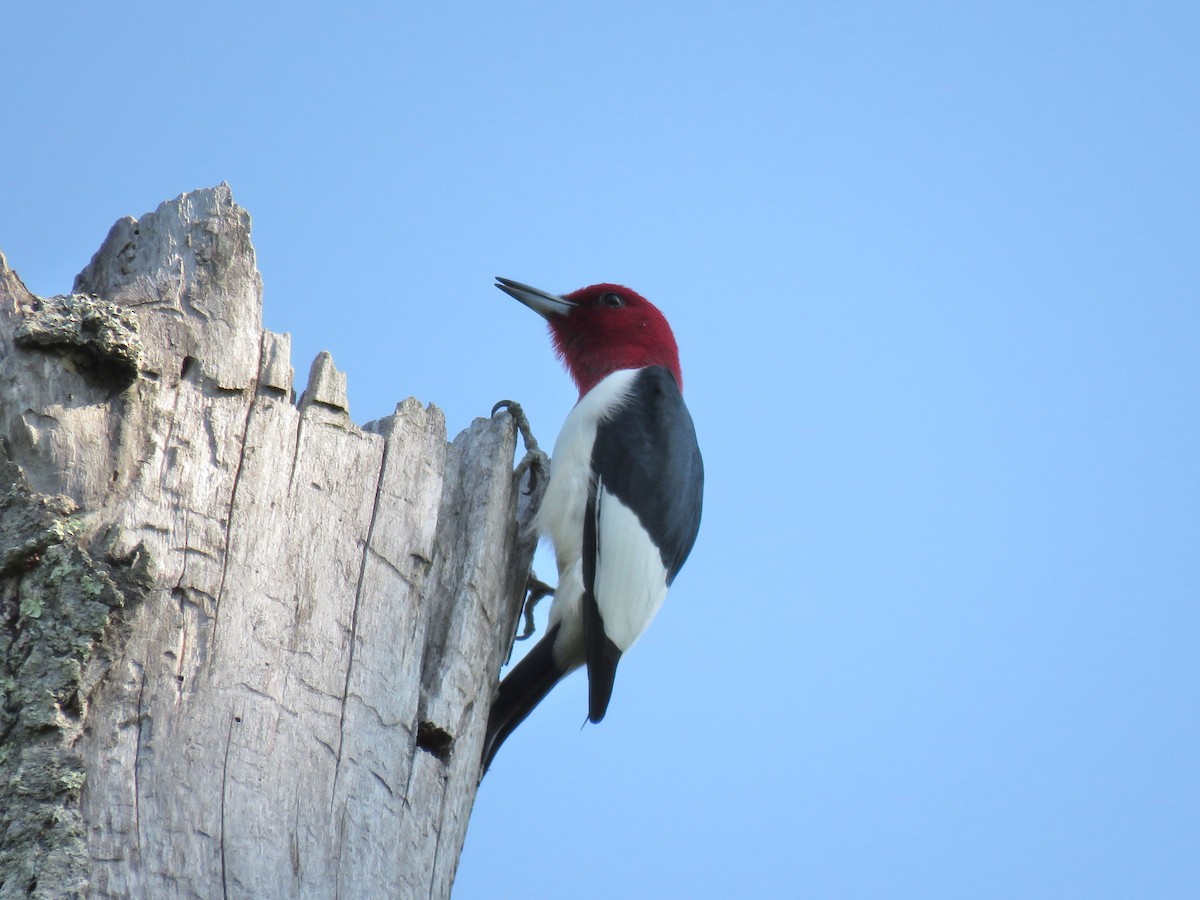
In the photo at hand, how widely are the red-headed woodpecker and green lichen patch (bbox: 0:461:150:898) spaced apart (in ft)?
3.77

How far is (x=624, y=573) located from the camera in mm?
3873

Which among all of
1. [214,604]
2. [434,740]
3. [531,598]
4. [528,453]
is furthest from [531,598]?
[214,604]

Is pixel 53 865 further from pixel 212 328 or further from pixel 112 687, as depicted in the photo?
pixel 212 328

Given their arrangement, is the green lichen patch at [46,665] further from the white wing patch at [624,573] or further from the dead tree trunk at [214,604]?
the white wing patch at [624,573]

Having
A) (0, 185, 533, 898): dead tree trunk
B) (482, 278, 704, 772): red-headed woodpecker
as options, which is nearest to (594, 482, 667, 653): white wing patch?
(482, 278, 704, 772): red-headed woodpecker

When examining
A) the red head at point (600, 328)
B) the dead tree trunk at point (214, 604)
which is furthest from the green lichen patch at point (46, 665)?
the red head at point (600, 328)

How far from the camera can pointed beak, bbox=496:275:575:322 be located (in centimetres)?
526

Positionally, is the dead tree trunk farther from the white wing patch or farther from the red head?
the red head

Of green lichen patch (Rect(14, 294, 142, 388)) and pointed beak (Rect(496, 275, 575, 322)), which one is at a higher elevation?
pointed beak (Rect(496, 275, 575, 322))

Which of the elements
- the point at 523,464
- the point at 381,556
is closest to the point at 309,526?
the point at 381,556

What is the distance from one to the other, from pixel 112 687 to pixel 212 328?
809 millimetres

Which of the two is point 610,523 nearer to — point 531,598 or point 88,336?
point 531,598

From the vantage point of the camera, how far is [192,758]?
2.24 m

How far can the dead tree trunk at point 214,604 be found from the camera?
2.15 m
